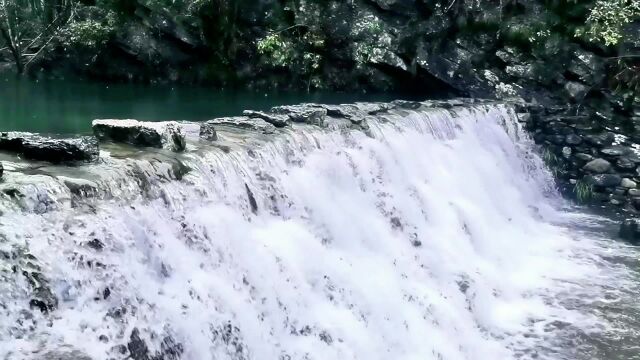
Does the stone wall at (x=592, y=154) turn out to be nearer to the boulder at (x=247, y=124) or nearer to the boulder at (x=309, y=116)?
the boulder at (x=309, y=116)

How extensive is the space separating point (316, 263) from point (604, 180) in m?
11.3

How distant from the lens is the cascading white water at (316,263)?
17.0 ft

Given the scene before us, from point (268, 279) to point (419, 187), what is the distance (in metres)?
5.06

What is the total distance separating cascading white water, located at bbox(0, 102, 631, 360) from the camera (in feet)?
17.0

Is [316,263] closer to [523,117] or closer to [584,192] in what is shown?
[584,192]

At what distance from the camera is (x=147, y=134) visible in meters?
7.91

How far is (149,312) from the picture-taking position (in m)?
5.53

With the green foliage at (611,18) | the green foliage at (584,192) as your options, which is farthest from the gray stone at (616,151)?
the green foliage at (611,18)

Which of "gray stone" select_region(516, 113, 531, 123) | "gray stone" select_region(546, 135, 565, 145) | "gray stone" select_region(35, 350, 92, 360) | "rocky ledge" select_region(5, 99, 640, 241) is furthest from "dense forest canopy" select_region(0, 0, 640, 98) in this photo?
"gray stone" select_region(35, 350, 92, 360)

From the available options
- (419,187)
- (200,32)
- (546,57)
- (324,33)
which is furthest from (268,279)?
(200,32)

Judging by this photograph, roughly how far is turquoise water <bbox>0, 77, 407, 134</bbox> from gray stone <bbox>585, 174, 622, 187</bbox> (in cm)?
700

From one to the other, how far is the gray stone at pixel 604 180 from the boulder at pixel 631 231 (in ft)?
9.86

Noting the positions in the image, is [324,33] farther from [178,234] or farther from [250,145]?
[178,234]

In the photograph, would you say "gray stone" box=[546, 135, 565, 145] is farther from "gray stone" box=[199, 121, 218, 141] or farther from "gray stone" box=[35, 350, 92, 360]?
"gray stone" box=[35, 350, 92, 360]
